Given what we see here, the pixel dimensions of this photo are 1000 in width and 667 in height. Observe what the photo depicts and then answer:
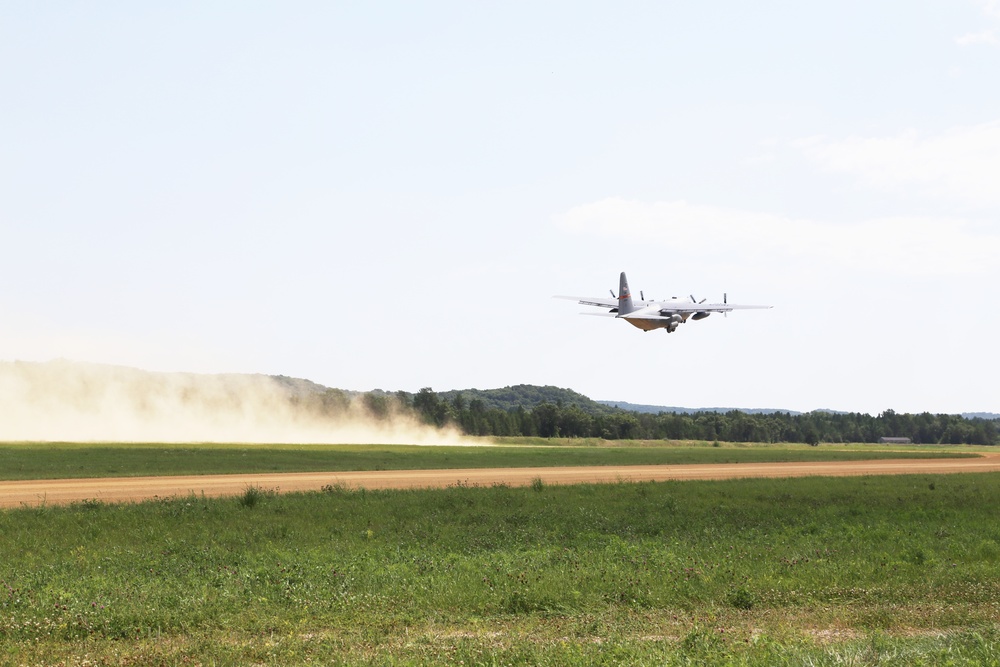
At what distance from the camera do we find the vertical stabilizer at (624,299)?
84.2 meters

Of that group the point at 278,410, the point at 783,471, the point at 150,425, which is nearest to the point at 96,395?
the point at 150,425

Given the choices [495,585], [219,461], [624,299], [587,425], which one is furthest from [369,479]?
[587,425]

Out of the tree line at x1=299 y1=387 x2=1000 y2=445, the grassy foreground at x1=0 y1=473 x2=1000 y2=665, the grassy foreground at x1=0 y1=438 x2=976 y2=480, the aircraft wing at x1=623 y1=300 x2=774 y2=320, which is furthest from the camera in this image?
the tree line at x1=299 y1=387 x2=1000 y2=445

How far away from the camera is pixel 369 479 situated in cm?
5559

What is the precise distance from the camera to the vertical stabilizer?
276 feet

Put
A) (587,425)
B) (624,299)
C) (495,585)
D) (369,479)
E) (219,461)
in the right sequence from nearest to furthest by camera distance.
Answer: (495,585), (369,479), (219,461), (624,299), (587,425)

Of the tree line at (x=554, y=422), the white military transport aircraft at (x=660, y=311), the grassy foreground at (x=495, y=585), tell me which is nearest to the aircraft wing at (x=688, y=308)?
the white military transport aircraft at (x=660, y=311)

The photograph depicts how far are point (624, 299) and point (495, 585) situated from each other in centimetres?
6642

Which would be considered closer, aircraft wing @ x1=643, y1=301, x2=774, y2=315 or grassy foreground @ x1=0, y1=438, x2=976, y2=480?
Result: grassy foreground @ x1=0, y1=438, x2=976, y2=480

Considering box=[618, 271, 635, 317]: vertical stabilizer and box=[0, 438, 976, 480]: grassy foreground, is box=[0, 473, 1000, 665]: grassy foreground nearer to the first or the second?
box=[0, 438, 976, 480]: grassy foreground

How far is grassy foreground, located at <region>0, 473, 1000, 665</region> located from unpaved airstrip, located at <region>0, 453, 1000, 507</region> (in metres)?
7.64

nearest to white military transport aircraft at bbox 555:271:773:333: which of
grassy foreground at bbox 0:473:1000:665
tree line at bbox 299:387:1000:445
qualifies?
grassy foreground at bbox 0:473:1000:665

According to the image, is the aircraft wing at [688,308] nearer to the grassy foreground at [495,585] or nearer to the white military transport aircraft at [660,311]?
the white military transport aircraft at [660,311]

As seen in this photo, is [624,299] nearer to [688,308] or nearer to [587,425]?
[688,308]
